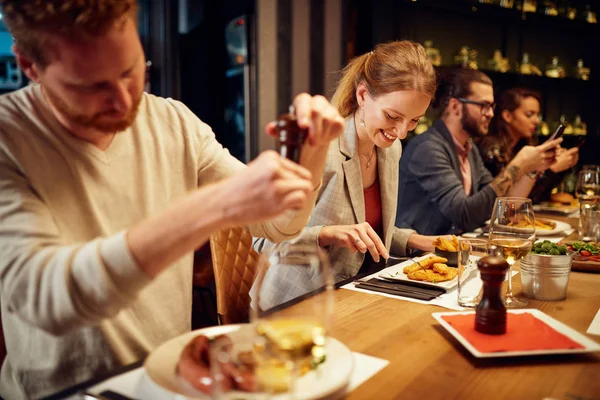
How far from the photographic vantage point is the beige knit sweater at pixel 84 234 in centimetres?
86

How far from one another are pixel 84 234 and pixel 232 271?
0.77 metres

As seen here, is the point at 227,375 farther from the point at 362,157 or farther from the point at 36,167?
the point at 362,157

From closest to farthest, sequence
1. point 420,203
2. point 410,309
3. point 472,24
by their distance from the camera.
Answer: point 410,309 → point 420,203 → point 472,24

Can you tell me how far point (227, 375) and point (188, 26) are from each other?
4.64m

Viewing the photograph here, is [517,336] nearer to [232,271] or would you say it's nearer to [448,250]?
[448,250]

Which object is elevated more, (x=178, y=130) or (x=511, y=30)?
(x=511, y=30)

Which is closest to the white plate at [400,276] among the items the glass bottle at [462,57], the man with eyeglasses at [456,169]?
the man with eyeglasses at [456,169]

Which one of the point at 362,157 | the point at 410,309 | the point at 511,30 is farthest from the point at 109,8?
the point at 511,30

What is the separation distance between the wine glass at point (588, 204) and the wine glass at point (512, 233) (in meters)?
0.86

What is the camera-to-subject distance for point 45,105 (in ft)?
3.68

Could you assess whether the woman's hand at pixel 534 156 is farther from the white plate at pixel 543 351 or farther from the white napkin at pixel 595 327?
the white plate at pixel 543 351

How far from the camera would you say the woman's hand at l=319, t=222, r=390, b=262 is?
1.57m

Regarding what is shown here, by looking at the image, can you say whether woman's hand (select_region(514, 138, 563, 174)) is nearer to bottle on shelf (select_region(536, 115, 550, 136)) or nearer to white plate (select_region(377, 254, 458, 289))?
white plate (select_region(377, 254, 458, 289))

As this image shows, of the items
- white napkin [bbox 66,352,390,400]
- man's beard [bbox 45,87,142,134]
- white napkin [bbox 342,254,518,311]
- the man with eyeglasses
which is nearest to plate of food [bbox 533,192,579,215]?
the man with eyeglasses
